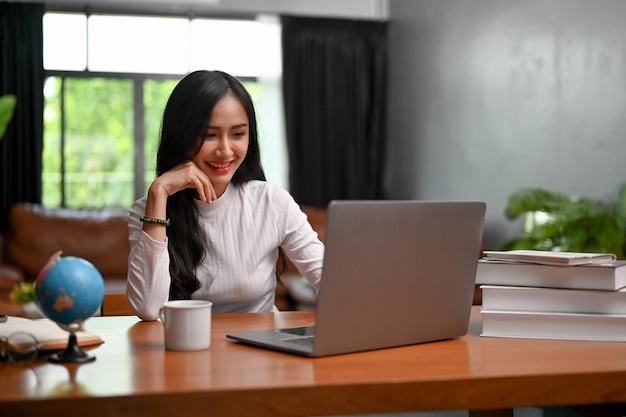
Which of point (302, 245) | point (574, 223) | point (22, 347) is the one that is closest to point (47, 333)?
point (22, 347)

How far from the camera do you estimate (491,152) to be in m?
4.65

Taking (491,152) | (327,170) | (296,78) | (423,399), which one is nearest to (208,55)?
(296,78)

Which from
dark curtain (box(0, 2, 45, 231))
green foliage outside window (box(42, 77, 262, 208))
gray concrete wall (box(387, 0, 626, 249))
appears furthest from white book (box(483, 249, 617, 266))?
dark curtain (box(0, 2, 45, 231))

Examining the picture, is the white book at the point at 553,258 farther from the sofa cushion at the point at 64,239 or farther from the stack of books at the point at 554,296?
the sofa cushion at the point at 64,239

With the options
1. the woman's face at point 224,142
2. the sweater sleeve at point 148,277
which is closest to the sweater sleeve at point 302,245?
the woman's face at point 224,142

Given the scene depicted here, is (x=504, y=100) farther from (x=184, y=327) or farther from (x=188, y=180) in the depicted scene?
(x=184, y=327)

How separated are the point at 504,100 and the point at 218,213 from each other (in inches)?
113

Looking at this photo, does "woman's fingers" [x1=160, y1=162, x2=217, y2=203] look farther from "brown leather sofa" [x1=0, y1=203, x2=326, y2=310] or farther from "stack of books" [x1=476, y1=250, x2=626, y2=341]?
"brown leather sofa" [x1=0, y1=203, x2=326, y2=310]

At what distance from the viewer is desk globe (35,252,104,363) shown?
1122mm

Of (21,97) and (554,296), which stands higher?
(21,97)

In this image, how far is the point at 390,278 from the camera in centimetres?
126

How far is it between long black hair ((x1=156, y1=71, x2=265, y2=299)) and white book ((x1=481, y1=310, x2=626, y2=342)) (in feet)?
2.48

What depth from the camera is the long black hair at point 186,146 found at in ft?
6.18

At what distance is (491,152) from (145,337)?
11.6 feet
